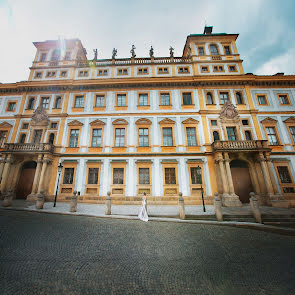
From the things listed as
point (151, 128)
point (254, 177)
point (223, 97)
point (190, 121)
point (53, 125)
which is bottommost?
point (254, 177)

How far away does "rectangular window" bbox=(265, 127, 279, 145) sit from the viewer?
16.3 metres

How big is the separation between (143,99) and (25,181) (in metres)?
16.9

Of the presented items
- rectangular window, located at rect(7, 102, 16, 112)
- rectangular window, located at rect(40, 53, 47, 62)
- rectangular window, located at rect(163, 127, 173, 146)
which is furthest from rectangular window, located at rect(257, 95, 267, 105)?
rectangular window, located at rect(7, 102, 16, 112)

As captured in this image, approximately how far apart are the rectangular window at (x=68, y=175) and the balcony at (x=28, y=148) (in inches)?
108

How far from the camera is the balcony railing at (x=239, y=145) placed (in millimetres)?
14430

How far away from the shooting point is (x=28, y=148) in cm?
1542

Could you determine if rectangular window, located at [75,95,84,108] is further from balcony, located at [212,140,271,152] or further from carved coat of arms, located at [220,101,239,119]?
carved coat of arms, located at [220,101,239,119]

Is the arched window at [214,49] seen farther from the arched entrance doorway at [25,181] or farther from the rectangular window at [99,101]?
the arched entrance doorway at [25,181]

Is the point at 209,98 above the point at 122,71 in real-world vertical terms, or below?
below

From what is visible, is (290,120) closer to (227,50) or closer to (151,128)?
(227,50)

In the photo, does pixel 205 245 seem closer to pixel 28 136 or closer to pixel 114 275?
pixel 114 275

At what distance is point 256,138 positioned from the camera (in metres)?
16.1

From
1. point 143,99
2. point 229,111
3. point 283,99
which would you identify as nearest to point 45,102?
point 143,99

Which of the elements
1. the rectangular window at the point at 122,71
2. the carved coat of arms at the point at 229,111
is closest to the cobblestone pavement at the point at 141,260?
the carved coat of arms at the point at 229,111
